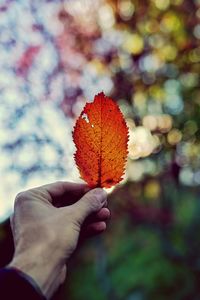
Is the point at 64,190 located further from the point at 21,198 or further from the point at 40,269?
the point at 40,269

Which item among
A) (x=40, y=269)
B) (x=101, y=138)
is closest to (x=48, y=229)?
(x=40, y=269)

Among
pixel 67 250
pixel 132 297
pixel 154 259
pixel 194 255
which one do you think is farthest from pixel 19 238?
pixel 154 259

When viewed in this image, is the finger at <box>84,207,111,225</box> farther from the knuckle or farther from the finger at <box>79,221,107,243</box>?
the knuckle

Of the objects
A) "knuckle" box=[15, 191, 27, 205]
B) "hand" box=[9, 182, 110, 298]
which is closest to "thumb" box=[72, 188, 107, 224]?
"hand" box=[9, 182, 110, 298]

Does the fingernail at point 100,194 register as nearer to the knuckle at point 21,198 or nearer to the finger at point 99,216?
the finger at point 99,216

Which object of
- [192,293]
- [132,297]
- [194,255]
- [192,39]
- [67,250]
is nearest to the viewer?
[67,250]

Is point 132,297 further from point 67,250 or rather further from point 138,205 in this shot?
point 67,250
